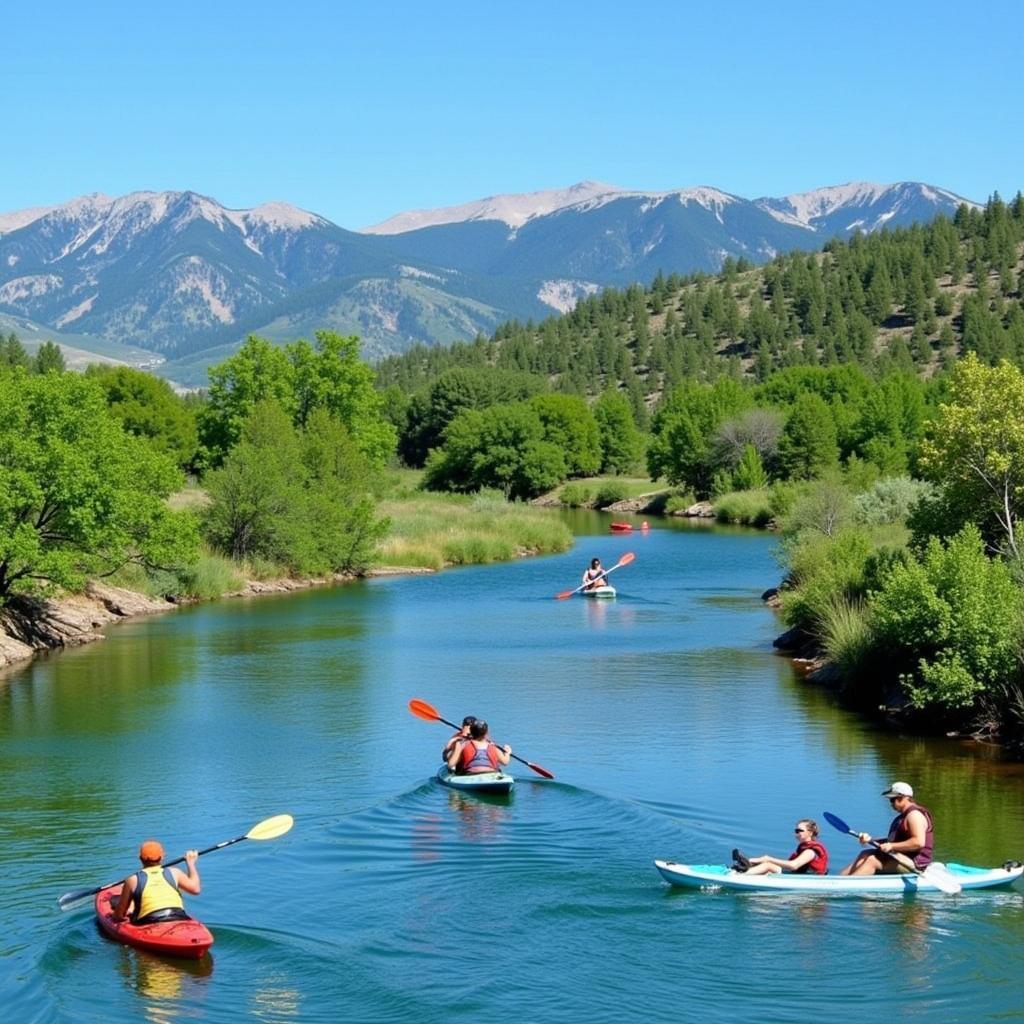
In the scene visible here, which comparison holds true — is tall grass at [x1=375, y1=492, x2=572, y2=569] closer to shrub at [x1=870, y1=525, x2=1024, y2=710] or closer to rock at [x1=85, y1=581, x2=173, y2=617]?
rock at [x1=85, y1=581, x2=173, y2=617]

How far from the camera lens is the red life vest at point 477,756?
2877cm

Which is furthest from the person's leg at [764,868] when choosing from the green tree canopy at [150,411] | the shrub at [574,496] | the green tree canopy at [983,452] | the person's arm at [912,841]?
the shrub at [574,496]

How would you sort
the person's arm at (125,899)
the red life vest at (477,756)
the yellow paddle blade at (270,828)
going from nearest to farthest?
the person's arm at (125,899) < the yellow paddle blade at (270,828) < the red life vest at (477,756)

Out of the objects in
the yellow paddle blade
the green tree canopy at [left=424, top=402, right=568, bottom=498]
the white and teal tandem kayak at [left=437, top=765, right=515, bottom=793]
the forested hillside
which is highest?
the forested hillside

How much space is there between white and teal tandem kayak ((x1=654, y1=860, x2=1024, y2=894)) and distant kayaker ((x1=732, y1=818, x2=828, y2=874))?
0.45ft

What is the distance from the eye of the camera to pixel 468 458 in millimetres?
127062

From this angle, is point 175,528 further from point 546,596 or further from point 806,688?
point 806,688

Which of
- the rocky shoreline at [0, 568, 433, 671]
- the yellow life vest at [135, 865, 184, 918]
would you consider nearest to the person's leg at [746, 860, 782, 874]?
the yellow life vest at [135, 865, 184, 918]

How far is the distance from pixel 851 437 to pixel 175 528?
7904 cm

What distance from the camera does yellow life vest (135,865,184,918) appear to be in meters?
20.1

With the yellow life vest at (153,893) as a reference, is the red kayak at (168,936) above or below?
below

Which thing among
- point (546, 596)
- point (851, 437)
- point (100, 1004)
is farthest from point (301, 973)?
point (851, 437)

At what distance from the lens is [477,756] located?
94.4 ft

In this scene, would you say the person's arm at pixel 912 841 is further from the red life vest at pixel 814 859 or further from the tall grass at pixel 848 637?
the tall grass at pixel 848 637
